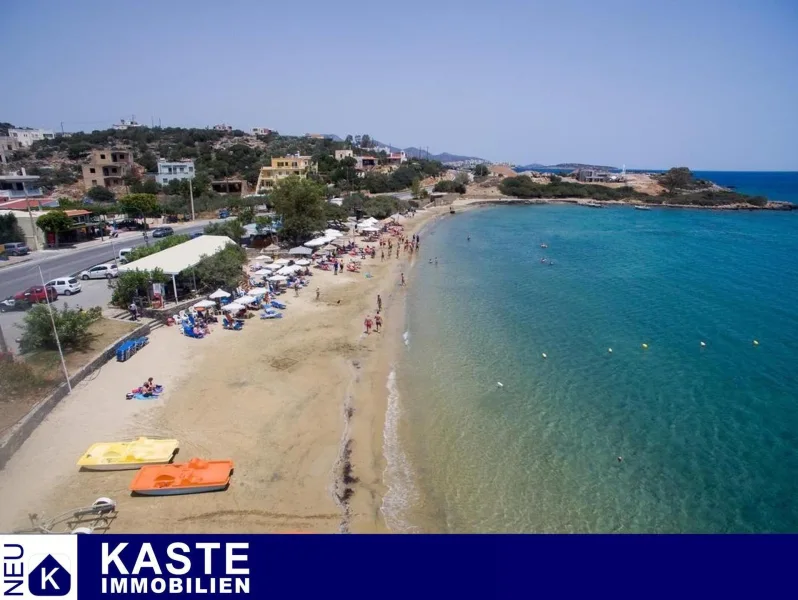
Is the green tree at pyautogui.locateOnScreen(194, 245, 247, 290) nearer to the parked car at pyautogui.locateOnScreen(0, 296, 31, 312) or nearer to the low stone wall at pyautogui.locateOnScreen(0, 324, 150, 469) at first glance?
the parked car at pyautogui.locateOnScreen(0, 296, 31, 312)

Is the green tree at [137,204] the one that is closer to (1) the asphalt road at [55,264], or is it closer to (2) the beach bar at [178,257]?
(1) the asphalt road at [55,264]

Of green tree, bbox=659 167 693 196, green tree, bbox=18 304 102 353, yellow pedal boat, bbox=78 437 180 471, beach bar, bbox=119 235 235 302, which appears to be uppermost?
green tree, bbox=659 167 693 196

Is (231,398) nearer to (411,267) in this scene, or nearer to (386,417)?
(386,417)

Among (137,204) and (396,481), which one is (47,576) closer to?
(396,481)

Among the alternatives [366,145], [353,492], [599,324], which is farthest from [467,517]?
[366,145]

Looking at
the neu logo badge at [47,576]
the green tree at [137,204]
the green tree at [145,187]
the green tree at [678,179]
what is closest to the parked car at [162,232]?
the green tree at [137,204]

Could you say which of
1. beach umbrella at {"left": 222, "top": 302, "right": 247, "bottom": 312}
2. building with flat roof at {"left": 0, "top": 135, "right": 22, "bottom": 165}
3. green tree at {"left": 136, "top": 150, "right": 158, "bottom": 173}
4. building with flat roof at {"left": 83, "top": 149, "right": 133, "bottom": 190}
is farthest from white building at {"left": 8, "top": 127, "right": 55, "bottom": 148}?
beach umbrella at {"left": 222, "top": 302, "right": 247, "bottom": 312}
